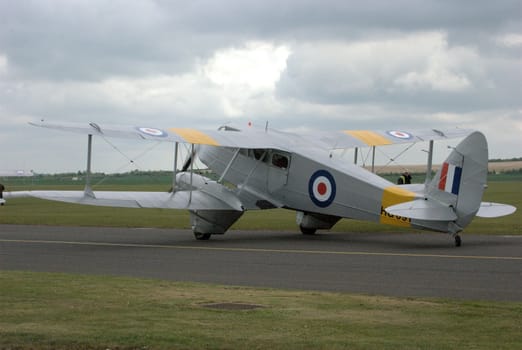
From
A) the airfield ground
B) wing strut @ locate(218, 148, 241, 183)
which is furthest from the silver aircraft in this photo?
the airfield ground

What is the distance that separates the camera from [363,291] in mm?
13273

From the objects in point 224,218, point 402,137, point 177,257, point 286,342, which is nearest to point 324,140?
point 402,137

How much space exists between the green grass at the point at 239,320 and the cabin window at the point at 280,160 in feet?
38.5

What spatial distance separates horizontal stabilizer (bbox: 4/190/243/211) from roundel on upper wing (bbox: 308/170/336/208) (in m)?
2.22

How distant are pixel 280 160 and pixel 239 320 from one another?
1504 centimetres

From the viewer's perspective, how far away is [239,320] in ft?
33.0

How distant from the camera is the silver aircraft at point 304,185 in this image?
19.9m

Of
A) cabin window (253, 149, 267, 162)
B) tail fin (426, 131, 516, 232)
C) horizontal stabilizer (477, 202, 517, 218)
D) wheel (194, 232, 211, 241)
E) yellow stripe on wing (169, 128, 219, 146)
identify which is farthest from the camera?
cabin window (253, 149, 267, 162)

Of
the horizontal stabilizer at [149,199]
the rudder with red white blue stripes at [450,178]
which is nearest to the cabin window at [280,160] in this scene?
the horizontal stabilizer at [149,199]

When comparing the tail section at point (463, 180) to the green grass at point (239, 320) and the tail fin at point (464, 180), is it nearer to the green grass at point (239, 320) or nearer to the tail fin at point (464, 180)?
the tail fin at point (464, 180)

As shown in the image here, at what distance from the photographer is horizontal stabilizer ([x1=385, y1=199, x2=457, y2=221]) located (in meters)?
19.9

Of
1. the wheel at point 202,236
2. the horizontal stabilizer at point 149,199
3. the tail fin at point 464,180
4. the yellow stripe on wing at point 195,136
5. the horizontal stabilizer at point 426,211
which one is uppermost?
the yellow stripe on wing at point 195,136

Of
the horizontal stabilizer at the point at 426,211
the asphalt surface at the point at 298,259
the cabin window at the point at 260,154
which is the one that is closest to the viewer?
the asphalt surface at the point at 298,259

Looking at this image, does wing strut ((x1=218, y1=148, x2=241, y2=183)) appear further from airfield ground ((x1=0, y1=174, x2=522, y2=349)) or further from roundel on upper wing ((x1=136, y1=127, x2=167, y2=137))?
airfield ground ((x1=0, y1=174, x2=522, y2=349))
